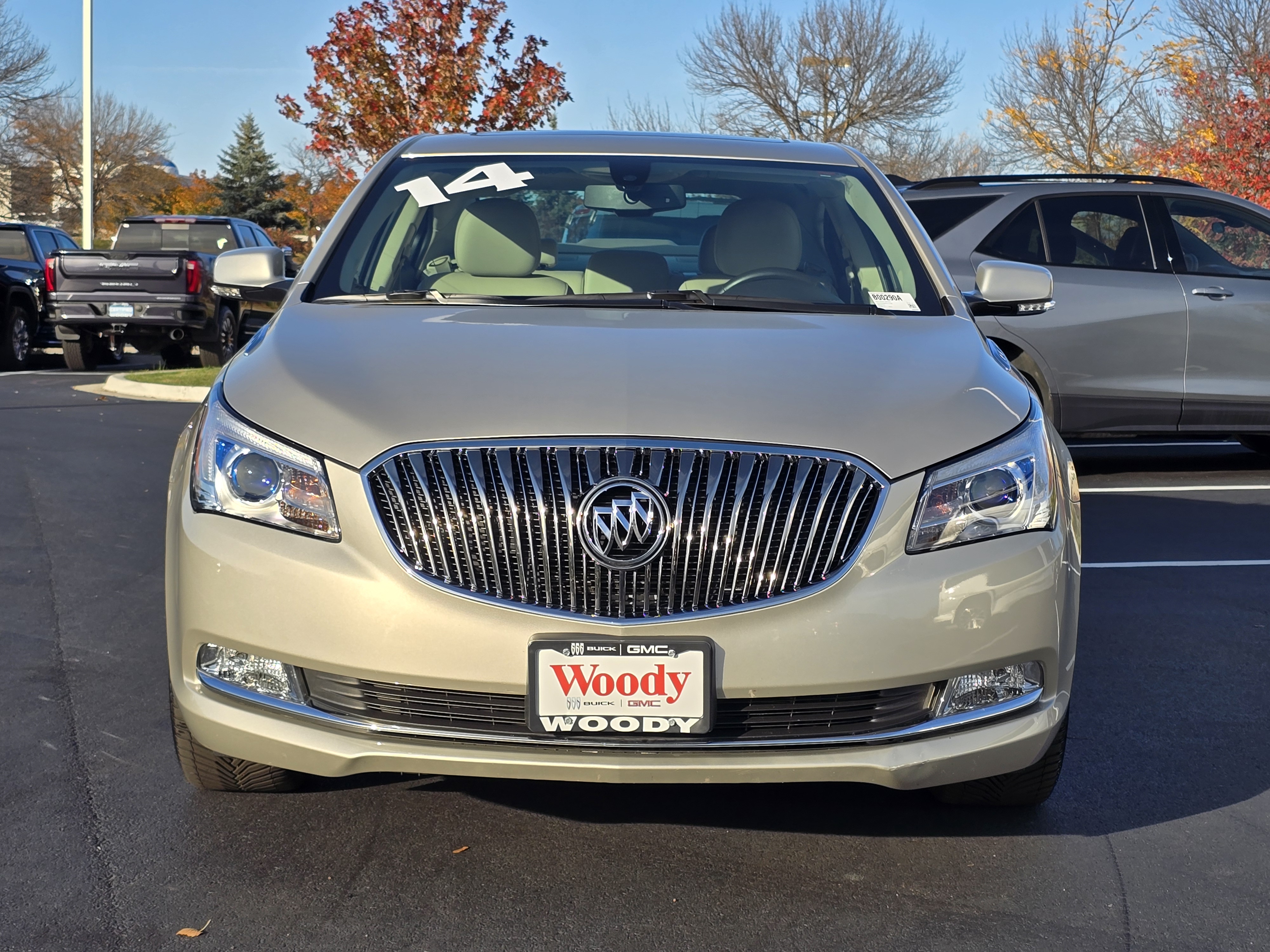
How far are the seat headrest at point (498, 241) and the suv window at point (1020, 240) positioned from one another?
502 centimetres

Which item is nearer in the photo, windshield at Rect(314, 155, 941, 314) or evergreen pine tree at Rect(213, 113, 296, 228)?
windshield at Rect(314, 155, 941, 314)

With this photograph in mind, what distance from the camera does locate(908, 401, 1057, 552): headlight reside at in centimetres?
289

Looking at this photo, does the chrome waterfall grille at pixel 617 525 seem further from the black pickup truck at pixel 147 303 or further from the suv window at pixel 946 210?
the black pickup truck at pixel 147 303

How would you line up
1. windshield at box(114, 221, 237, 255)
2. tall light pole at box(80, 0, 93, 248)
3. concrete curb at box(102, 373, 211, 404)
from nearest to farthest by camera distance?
concrete curb at box(102, 373, 211, 404)
windshield at box(114, 221, 237, 255)
tall light pole at box(80, 0, 93, 248)

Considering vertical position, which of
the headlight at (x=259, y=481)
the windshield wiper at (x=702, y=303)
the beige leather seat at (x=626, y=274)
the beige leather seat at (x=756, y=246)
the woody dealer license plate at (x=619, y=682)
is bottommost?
the woody dealer license plate at (x=619, y=682)

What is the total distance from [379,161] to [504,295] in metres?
0.91

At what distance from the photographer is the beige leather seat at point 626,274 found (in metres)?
4.17

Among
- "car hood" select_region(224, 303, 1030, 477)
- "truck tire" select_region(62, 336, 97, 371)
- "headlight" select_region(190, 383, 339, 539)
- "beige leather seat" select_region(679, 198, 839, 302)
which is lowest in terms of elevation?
"truck tire" select_region(62, 336, 97, 371)

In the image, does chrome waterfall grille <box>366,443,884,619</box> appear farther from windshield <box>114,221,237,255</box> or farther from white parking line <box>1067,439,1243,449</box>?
windshield <box>114,221,237,255</box>

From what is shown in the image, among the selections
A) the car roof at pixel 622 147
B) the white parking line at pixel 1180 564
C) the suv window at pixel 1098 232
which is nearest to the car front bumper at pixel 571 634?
the car roof at pixel 622 147

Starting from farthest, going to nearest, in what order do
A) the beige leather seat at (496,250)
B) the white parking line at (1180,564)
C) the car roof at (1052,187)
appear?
the car roof at (1052,187)
the white parking line at (1180,564)
the beige leather seat at (496,250)

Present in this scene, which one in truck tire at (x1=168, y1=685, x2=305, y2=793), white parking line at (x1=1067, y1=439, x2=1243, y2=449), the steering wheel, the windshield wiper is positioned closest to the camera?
truck tire at (x1=168, y1=685, x2=305, y2=793)

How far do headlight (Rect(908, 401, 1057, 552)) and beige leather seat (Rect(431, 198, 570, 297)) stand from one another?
1613 millimetres

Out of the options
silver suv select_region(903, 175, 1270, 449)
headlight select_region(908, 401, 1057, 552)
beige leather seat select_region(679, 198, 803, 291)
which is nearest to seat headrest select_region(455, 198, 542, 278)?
beige leather seat select_region(679, 198, 803, 291)
